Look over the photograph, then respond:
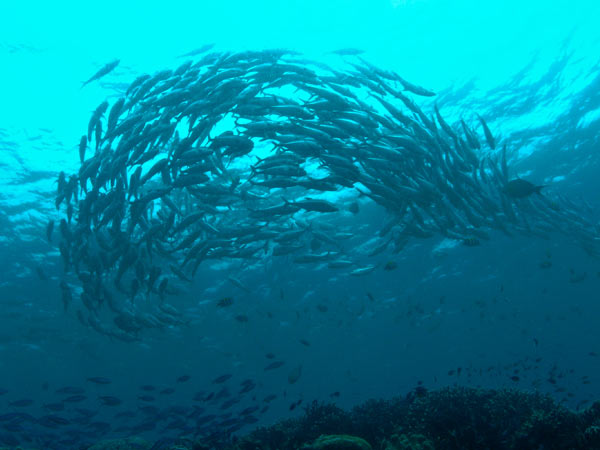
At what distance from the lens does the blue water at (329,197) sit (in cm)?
1251

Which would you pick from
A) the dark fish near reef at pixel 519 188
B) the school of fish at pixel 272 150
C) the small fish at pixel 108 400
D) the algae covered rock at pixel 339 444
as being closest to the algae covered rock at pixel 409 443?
the algae covered rock at pixel 339 444

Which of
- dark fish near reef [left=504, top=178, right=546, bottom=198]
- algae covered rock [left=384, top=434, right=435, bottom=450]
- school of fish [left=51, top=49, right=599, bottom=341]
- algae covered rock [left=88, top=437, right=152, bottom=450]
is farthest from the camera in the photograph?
algae covered rock [left=88, top=437, right=152, bottom=450]

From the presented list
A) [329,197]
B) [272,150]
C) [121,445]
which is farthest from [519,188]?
[121,445]

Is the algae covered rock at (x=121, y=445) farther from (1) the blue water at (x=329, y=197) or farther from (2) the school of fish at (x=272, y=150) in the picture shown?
(2) the school of fish at (x=272, y=150)

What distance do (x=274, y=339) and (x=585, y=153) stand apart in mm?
24698

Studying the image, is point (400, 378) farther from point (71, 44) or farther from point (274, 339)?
point (71, 44)

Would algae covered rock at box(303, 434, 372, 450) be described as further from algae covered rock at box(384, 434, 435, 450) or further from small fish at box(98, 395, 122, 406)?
small fish at box(98, 395, 122, 406)

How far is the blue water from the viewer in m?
12.5

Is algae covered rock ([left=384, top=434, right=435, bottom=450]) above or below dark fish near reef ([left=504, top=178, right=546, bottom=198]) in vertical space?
below

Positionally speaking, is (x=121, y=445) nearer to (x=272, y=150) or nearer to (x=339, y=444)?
(x=339, y=444)

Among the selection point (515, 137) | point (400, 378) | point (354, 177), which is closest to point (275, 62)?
point (354, 177)

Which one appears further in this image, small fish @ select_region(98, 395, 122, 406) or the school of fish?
small fish @ select_region(98, 395, 122, 406)

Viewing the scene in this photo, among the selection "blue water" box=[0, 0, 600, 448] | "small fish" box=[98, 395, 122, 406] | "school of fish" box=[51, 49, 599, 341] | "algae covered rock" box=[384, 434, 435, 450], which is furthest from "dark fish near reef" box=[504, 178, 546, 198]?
"small fish" box=[98, 395, 122, 406]

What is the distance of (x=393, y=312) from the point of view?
1277 inches
